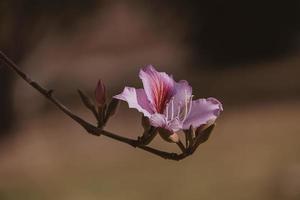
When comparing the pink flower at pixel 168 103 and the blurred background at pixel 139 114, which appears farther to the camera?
the blurred background at pixel 139 114

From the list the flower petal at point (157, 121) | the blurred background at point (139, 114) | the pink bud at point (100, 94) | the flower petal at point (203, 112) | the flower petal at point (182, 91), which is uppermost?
the blurred background at point (139, 114)

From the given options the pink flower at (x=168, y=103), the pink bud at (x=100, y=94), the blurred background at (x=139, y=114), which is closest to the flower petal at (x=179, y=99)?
the pink flower at (x=168, y=103)

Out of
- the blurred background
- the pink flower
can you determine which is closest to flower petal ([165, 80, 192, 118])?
the pink flower

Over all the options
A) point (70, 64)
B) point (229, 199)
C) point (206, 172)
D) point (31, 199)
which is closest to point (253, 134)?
point (206, 172)

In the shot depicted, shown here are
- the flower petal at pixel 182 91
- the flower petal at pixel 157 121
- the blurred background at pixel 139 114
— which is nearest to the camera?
the flower petal at pixel 157 121

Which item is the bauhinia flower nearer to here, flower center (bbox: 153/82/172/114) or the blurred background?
flower center (bbox: 153/82/172/114)

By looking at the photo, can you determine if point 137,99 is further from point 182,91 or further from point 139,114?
point 139,114

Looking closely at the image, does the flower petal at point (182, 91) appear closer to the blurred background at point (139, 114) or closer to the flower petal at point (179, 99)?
the flower petal at point (179, 99)

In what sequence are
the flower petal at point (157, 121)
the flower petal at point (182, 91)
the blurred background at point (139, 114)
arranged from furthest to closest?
the blurred background at point (139, 114)
the flower petal at point (182, 91)
the flower petal at point (157, 121)

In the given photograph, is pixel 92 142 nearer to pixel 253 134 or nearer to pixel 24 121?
pixel 24 121
